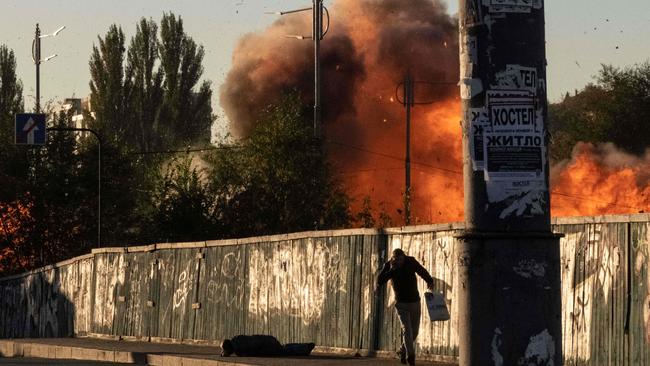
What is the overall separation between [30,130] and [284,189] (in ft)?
48.8

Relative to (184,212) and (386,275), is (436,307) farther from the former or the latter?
(184,212)

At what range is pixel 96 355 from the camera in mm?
26969

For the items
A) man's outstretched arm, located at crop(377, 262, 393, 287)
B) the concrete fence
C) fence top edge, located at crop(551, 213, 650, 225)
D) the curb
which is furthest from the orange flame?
fence top edge, located at crop(551, 213, 650, 225)

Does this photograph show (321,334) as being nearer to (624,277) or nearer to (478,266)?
(624,277)

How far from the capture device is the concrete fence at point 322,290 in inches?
653

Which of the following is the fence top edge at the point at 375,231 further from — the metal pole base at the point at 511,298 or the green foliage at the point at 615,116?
the green foliage at the point at 615,116

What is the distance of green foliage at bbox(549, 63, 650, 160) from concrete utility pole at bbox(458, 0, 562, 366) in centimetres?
8501

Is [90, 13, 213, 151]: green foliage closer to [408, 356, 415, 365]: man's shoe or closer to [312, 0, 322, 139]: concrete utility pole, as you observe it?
[312, 0, 322, 139]: concrete utility pole

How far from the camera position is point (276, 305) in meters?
25.9

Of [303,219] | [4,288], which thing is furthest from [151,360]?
[303,219]

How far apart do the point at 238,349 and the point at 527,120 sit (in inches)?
639

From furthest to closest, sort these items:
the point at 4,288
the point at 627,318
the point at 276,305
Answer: the point at 4,288 < the point at 276,305 < the point at 627,318

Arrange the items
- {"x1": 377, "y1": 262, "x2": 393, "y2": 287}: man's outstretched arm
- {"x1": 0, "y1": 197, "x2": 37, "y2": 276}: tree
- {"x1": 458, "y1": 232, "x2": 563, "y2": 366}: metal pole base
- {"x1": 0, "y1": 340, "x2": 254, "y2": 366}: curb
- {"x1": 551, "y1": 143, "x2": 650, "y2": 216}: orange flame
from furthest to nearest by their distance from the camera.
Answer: {"x1": 551, "y1": 143, "x2": 650, "y2": 216}: orange flame
{"x1": 0, "y1": 197, "x2": 37, "y2": 276}: tree
{"x1": 0, "y1": 340, "x2": 254, "y2": 366}: curb
{"x1": 377, "y1": 262, "x2": 393, "y2": 287}: man's outstretched arm
{"x1": 458, "y1": 232, "x2": 563, "y2": 366}: metal pole base

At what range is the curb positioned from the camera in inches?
880
